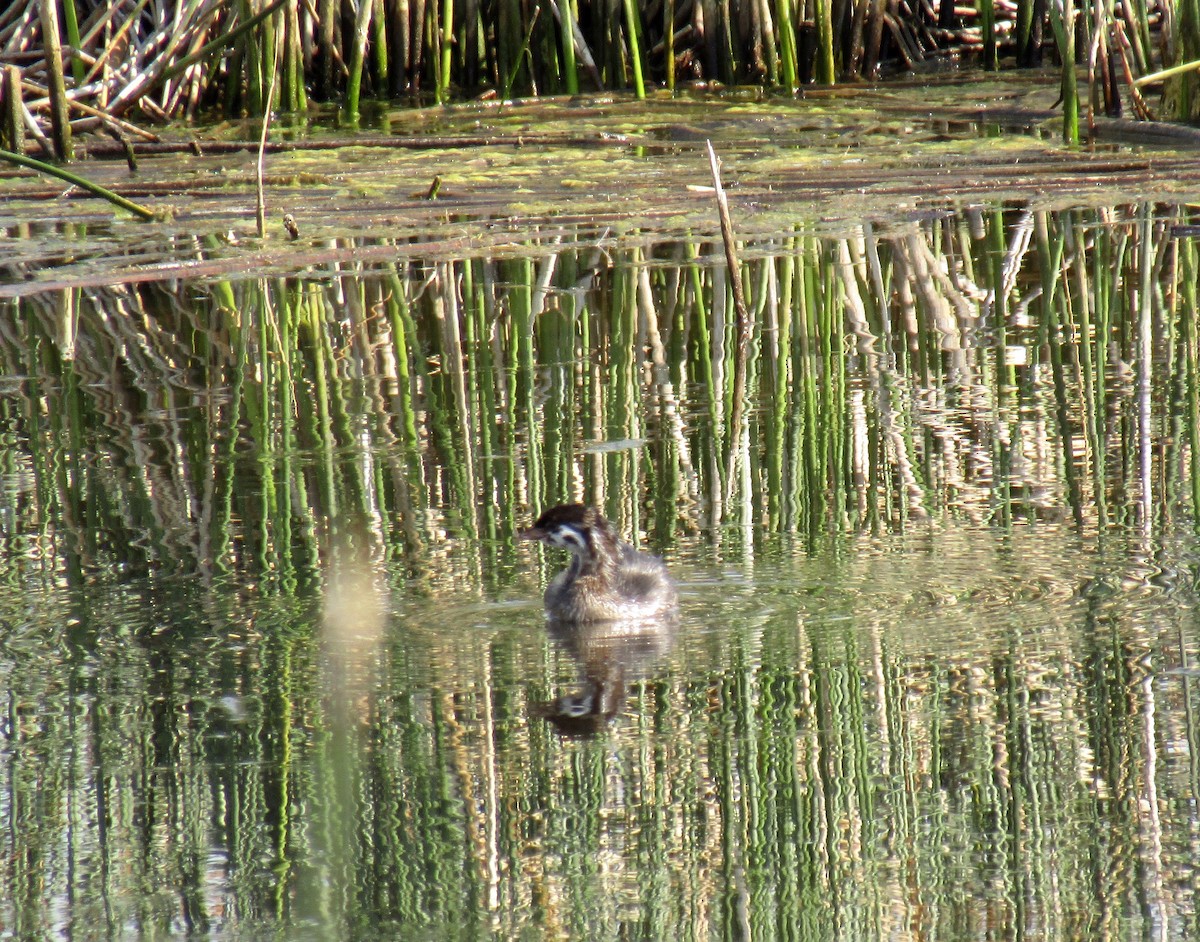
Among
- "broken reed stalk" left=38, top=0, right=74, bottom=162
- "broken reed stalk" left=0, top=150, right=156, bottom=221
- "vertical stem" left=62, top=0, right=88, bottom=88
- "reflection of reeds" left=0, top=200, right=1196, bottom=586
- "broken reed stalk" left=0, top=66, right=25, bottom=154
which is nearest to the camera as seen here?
"reflection of reeds" left=0, top=200, right=1196, bottom=586

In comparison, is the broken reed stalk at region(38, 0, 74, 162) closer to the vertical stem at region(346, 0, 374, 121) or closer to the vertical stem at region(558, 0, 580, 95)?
the vertical stem at region(346, 0, 374, 121)

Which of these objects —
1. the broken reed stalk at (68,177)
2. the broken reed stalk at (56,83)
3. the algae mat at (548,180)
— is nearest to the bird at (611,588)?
the broken reed stalk at (68,177)

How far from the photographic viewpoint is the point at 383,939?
3.05 metres

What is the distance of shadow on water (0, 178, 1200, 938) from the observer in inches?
127

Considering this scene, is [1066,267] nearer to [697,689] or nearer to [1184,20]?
[1184,20]

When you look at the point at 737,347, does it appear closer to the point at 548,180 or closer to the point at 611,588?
the point at 611,588

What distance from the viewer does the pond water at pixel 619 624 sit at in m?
3.22

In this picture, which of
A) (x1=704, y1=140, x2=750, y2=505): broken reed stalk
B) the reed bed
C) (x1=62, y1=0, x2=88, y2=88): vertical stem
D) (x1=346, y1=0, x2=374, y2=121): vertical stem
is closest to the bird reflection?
(x1=704, y1=140, x2=750, y2=505): broken reed stalk

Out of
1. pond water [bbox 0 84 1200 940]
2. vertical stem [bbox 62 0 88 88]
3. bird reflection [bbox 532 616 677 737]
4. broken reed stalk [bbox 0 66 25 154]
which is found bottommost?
bird reflection [bbox 532 616 677 737]

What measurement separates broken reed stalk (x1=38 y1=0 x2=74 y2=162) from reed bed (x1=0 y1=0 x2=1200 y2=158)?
0.08 feet

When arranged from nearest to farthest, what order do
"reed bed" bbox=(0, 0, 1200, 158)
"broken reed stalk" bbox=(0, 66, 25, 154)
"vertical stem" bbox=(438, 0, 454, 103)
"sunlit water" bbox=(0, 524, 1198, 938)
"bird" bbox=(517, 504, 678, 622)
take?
1. "sunlit water" bbox=(0, 524, 1198, 938)
2. "bird" bbox=(517, 504, 678, 622)
3. "broken reed stalk" bbox=(0, 66, 25, 154)
4. "reed bed" bbox=(0, 0, 1200, 158)
5. "vertical stem" bbox=(438, 0, 454, 103)

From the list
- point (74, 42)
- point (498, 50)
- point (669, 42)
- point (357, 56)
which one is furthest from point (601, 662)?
point (669, 42)

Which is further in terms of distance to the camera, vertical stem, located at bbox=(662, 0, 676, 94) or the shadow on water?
vertical stem, located at bbox=(662, 0, 676, 94)

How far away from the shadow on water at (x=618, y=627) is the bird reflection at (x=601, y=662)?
15mm
